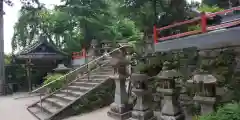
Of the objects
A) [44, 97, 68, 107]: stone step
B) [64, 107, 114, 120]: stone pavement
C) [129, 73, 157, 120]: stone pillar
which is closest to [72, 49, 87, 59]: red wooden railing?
[44, 97, 68, 107]: stone step

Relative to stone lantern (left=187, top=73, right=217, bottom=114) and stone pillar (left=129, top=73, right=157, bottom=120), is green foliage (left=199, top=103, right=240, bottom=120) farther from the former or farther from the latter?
stone pillar (left=129, top=73, right=157, bottom=120)

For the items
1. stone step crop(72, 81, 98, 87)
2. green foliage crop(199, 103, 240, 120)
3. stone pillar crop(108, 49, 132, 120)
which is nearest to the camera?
green foliage crop(199, 103, 240, 120)

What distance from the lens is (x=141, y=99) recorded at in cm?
657

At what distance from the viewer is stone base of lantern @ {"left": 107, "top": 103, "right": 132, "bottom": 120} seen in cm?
Result: 751

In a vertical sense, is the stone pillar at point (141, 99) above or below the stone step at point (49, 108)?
above

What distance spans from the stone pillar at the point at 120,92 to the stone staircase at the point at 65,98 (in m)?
2.03

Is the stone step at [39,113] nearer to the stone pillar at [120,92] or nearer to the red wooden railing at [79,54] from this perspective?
the stone pillar at [120,92]

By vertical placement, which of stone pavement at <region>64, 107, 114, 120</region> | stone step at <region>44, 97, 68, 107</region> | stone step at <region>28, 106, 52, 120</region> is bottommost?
stone step at <region>28, 106, 52, 120</region>

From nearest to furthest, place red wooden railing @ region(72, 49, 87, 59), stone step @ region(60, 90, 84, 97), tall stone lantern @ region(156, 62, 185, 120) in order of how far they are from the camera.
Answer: tall stone lantern @ region(156, 62, 185, 120) < stone step @ region(60, 90, 84, 97) < red wooden railing @ region(72, 49, 87, 59)

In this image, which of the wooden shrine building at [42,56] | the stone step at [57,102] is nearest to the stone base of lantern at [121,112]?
the stone step at [57,102]

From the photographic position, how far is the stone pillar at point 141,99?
21.0 feet

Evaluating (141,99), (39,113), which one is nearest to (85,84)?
(39,113)

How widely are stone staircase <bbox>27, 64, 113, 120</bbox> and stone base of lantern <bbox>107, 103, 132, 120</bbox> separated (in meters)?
1.98

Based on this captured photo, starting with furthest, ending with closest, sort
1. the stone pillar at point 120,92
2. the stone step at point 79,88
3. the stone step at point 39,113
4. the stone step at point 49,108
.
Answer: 1. the stone step at point 79,88
2. the stone step at point 49,108
3. the stone step at point 39,113
4. the stone pillar at point 120,92
